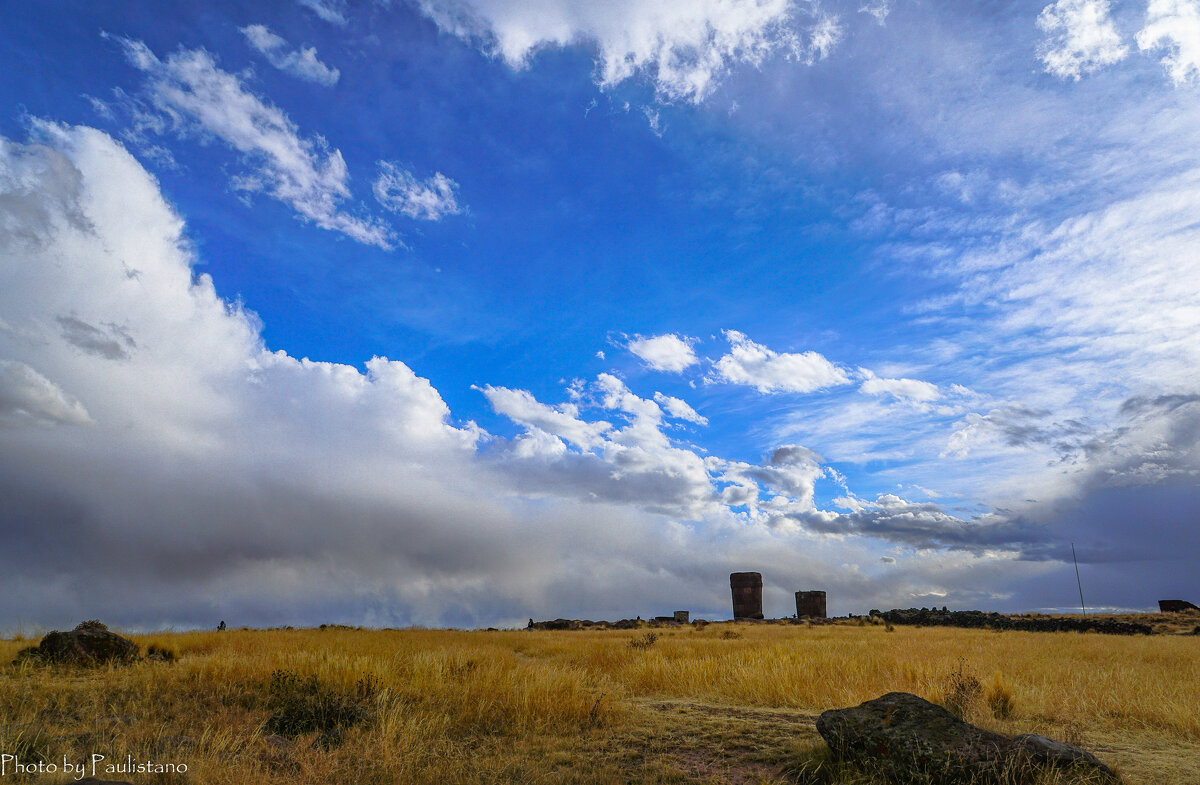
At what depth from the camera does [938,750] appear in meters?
5.55

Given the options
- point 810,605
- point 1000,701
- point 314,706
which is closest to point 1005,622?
point 810,605

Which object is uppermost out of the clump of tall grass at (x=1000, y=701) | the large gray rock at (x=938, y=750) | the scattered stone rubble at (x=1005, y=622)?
the large gray rock at (x=938, y=750)

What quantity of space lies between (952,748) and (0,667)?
1412 centimetres

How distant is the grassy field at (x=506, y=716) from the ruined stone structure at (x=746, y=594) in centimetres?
3677

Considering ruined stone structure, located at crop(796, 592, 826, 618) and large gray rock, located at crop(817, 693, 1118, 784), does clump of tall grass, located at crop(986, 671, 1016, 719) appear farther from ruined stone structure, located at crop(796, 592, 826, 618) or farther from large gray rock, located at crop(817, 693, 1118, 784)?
ruined stone structure, located at crop(796, 592, 826, 618)

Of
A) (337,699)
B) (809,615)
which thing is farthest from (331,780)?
(809,615)

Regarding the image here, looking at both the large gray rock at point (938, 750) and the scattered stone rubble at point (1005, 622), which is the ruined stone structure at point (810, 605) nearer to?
the scattered stone rubble at point (1005, 622)

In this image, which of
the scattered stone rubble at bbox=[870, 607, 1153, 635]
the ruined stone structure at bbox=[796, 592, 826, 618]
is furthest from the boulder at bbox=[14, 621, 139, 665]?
the ruined stone structure at bbox=[796, 592, 826, 618]

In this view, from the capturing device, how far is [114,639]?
1182cm

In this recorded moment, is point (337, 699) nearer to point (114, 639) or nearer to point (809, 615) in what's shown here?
point (114, 639)

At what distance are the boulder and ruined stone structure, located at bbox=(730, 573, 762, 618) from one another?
4295 centimetres

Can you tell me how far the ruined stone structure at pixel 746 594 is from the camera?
48.0 meters

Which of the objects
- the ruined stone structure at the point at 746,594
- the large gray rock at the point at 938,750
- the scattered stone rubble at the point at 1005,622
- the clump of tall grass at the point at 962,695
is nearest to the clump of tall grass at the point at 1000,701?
the clump of tall grass at the point at 962,695

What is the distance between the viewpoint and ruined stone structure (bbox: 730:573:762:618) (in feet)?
157
